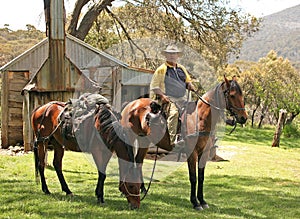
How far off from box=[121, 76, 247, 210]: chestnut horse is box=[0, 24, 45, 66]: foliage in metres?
29.8

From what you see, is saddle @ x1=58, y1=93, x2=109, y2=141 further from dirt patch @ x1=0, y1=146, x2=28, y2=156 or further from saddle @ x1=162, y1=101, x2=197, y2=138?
dirt patch @ x1=0, y1=146, x2=28, y2=156

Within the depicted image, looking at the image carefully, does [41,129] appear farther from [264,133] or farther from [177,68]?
[264,133]

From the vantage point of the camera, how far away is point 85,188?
24.0 ft

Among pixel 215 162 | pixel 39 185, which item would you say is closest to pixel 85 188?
pixel 39 185

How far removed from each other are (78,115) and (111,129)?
0.75 metres

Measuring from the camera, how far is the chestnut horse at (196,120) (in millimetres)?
6056

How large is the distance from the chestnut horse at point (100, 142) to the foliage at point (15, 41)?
94.8 feet

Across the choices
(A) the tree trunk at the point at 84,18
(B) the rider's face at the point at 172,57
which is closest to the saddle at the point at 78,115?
(B) the rider's face at the point at 172,57

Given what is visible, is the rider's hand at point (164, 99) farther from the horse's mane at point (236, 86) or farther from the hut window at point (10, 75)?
the hut window at point (10, 75)

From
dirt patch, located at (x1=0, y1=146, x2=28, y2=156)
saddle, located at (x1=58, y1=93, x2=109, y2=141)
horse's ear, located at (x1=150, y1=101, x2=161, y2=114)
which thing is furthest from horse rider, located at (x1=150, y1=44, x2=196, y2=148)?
dirt patch, located at (x1=0, y1=146, x2=28, y2=156)

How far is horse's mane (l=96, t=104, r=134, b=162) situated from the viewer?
5.64 metres

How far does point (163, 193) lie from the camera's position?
7.30 m

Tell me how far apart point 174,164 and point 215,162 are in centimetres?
304

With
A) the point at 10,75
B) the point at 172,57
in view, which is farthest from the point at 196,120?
the point at 10,75
